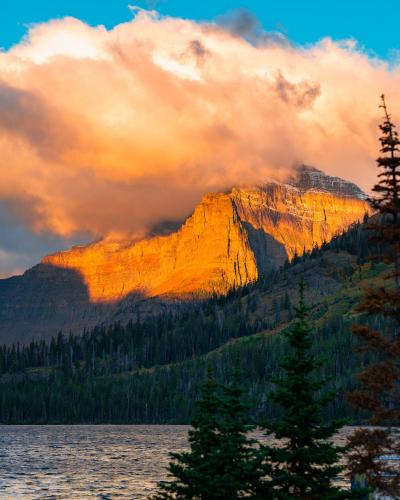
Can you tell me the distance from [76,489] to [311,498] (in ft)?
217

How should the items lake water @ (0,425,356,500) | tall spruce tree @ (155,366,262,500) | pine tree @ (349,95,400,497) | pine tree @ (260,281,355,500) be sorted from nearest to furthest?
pine tree @ (349,95,400,497), pine tree @ (260,281,355,500), tall spruce tree @ (155,366,262,500), lake water @ (0,425,356,500)

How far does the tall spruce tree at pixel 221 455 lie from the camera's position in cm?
3706

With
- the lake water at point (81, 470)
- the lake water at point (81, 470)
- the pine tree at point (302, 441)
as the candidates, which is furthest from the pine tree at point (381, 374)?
the lake water at point (81, 470)

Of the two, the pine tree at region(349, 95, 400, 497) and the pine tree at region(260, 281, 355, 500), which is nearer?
the pine tree at region(349, 95, 400, 497)

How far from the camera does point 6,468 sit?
122 metres

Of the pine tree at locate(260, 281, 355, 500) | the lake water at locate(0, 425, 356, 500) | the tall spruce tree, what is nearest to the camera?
the pine tree at locate(260, 281, 355, 500)

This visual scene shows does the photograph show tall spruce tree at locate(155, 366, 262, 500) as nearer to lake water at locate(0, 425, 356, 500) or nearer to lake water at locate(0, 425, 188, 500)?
lake water at locate(0, 425, 356, 500)

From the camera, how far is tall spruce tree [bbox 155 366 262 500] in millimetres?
37062

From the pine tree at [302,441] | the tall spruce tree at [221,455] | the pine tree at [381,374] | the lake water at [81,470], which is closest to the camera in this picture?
the pine tree at [381,374]

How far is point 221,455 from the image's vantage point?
3744cm

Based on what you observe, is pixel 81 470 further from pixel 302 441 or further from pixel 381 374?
pixel 381 374

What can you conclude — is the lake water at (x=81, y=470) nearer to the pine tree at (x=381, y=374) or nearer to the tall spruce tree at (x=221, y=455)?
the tall spruce tree at (x=221, y=455)

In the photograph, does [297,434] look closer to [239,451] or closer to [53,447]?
[239,451]

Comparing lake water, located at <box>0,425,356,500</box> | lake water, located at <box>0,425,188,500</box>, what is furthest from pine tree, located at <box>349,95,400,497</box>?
lake water, located at <box>0,425,188,500</box>
